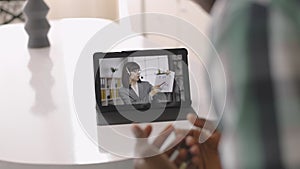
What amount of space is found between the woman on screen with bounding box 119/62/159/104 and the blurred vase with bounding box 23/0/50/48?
32.9 inches

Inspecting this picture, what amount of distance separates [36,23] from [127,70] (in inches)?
34.4

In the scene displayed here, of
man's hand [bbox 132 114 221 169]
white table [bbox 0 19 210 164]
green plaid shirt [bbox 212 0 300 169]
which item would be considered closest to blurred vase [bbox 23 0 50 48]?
white table [bbox 0 19 210 164]

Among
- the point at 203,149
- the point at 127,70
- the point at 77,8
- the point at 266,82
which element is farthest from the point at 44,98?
the point at 77,8

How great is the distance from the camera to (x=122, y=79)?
2.83ft

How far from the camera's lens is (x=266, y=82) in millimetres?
242

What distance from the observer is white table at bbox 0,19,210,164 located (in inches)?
38.5

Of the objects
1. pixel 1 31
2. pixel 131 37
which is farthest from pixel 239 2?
pixel 1 31

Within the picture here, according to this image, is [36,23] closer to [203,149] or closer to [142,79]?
[142,79]

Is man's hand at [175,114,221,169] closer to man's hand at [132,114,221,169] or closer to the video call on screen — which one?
man's hand at [132,114,221,169]

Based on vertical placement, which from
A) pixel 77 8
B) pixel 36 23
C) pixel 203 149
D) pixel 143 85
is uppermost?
pixel 77 8

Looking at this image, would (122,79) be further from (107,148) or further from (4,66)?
(4,66)

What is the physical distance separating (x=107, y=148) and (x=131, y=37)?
662 millimetres

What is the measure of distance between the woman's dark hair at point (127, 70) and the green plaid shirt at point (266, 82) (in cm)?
61

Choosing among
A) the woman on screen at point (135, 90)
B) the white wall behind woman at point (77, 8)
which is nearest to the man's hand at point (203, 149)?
the woman on screen at point (135, 90)
